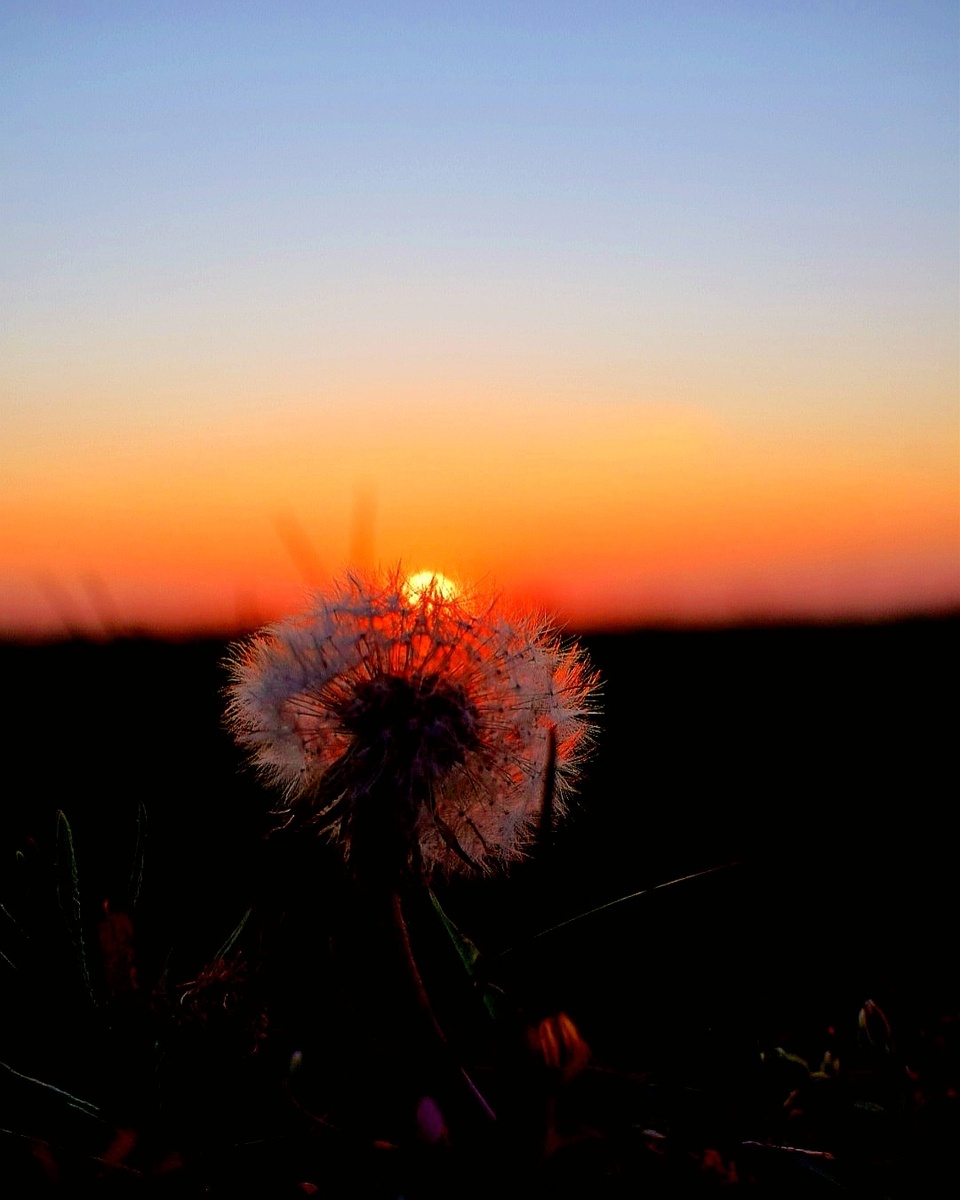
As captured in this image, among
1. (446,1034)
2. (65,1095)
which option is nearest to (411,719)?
(446,1034)

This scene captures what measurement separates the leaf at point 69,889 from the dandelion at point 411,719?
362 mm

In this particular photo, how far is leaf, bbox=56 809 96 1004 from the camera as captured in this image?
168cm

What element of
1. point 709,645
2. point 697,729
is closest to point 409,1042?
point 697,729

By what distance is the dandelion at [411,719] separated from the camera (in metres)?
1.86

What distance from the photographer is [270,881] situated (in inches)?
75.4

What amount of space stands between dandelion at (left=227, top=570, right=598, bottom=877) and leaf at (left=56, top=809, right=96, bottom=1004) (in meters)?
0.36

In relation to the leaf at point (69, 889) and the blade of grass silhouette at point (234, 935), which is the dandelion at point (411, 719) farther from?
the leaf at point (69, 889)

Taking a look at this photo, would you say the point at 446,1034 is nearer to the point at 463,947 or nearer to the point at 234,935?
the point at 463,947

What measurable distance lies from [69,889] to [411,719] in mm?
666

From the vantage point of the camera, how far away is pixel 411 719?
6.27 ft

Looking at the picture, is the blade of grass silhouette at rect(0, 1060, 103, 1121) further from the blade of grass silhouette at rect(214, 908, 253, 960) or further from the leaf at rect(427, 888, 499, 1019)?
the leaf at rect(427, 888, 499, 1019)

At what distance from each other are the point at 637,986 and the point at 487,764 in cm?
82

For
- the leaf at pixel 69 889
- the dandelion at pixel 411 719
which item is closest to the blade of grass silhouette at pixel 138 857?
the leaf at pixel 69 889

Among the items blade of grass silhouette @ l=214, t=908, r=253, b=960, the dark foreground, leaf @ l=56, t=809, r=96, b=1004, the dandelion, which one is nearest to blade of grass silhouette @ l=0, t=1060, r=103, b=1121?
the dark foreground
